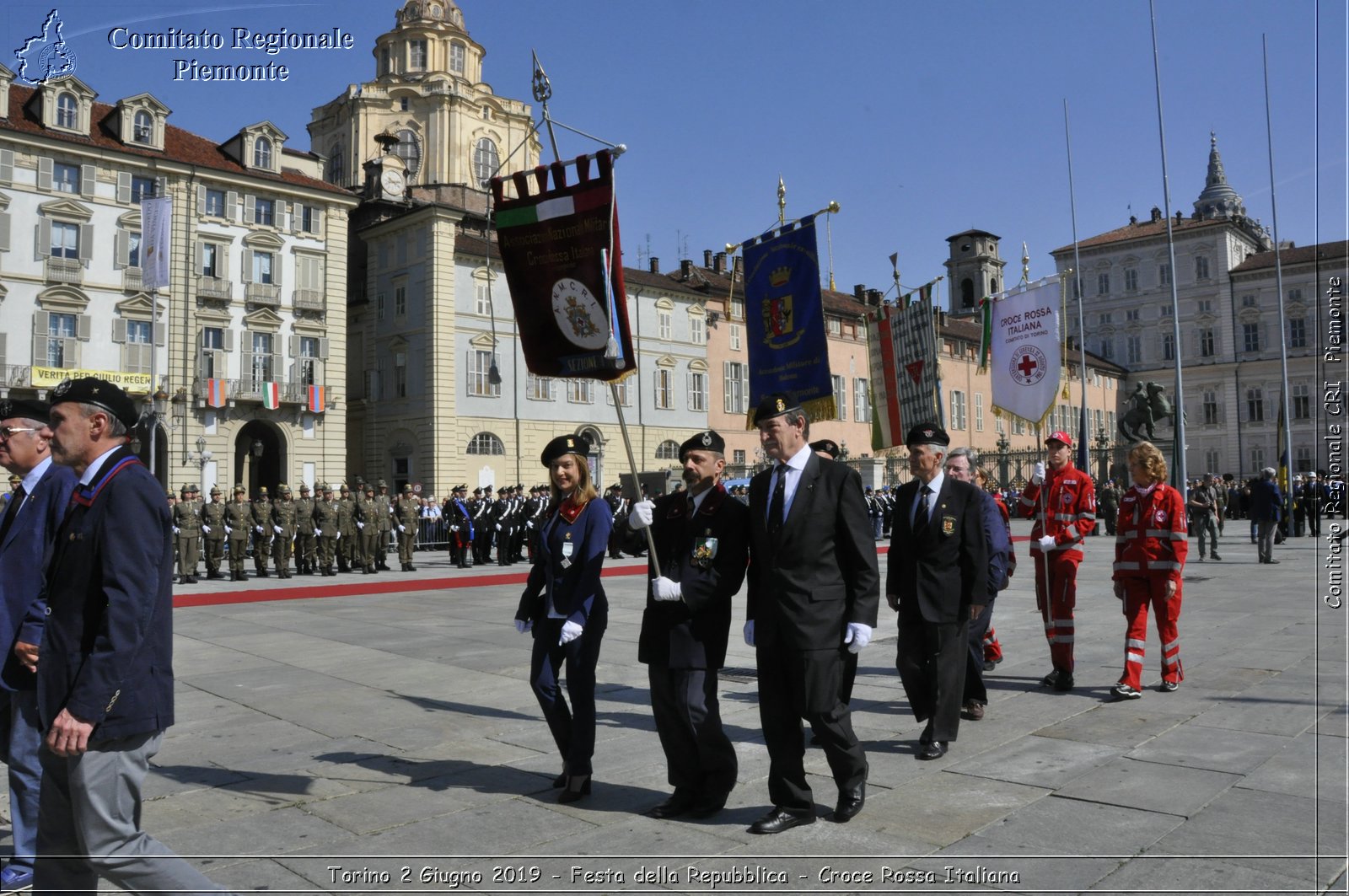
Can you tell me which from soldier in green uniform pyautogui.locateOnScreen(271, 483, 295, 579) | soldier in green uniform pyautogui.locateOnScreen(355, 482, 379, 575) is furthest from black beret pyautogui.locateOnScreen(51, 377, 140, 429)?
soldier in green uniform pyautogui.locateOnScreen(355, 482, 379, 575)

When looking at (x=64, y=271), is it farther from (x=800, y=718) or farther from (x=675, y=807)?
(x=800, y=718)

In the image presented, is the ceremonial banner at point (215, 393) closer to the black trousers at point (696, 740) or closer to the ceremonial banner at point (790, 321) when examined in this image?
the ceremonial banner at point (790, 321)

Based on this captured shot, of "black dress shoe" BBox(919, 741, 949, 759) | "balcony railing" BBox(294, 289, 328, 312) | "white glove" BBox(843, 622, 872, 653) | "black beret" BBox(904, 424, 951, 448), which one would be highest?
"balcony railing" BBox(294, 289, 328, 312)

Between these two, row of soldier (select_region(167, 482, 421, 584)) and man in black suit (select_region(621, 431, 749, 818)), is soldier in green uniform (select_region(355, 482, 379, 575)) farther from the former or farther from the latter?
man in black suit (select_region(621, 431, 749, 818))

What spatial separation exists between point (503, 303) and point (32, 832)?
4021 cm

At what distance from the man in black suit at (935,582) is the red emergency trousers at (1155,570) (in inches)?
75.8

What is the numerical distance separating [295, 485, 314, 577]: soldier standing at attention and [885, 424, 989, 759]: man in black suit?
17.3m

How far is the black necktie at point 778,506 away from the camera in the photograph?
4.70 metres

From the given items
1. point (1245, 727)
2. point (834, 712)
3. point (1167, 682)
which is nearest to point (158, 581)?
point (834, 712)

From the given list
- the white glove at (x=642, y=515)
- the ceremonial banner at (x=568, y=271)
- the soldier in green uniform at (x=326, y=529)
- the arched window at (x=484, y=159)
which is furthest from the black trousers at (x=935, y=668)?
the arched window at (x=484, y=159)

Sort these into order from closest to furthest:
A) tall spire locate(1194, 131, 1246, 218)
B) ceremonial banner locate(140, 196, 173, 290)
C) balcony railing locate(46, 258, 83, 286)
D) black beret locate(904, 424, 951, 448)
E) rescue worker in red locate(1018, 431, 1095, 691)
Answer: black beret locate(904, 424, 951, 448), rescue worker in red locate(1018, 431, 1095, 691), ceremonial banner locate(140, 196, 173, 290), balcony railing locate(46, 258, 83, 286), tall spire locate(1194, 131, 1246, 218)

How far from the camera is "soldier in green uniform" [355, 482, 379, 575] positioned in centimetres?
2170

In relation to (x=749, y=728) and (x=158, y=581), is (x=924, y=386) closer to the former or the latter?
(x=749, y=728)

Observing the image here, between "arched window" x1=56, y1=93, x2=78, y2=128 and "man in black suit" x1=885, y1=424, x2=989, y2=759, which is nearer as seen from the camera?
"man in black suit" x1=885, y1=424, x2=989, y2=759
